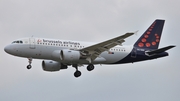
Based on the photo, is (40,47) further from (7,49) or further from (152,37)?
(152,37)

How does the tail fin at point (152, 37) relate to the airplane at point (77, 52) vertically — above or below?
above

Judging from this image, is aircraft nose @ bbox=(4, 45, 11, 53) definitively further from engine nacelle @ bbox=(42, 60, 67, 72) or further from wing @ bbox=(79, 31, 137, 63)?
wing @ bbox=(79, 31, 137, 63)

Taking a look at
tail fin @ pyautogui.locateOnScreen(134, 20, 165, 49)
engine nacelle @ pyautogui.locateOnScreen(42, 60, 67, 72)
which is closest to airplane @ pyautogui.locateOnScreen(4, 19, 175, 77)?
engine nacelle @ pyautogui.locateOnScreen(42, 60, 67, 72)

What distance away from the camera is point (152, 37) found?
210 ft

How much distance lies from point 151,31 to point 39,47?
50.5 ft

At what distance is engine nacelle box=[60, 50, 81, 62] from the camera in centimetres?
5534

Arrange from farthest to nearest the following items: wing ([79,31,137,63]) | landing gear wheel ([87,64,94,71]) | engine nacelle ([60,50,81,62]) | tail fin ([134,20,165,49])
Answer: tail fin ([134,20,165,49]) → landing gear wheel ([87,64,94,71]) → engine nacelle ([60,50,81,62]) → wing ([79,31,137,63])

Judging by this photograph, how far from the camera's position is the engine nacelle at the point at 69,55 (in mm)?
55344

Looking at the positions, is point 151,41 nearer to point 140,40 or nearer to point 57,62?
point 140,40

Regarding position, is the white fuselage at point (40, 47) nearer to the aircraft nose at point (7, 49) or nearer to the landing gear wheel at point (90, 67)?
the aircraft nose at point (7, 49)

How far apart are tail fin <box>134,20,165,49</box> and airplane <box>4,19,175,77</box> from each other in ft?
2.43

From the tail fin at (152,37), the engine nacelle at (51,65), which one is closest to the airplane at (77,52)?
the engine nacelle at (51,65)

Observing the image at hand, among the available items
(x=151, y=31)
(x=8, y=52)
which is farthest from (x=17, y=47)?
(x=151, y=31)

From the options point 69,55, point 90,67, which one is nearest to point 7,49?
point 69,55
